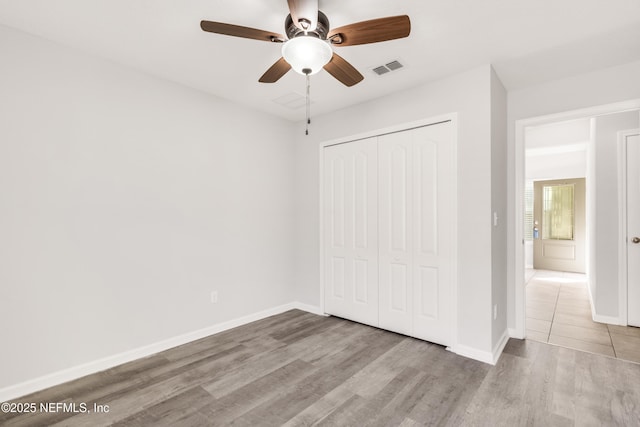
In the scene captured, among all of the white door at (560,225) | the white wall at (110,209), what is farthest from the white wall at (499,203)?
the white door at (560,225)

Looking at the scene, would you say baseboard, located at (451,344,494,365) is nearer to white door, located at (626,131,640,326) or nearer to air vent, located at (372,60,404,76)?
white door, located at (626,131,640,326)

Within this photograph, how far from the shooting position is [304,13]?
1.63 metres

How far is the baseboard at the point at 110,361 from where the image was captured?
7.24 feet

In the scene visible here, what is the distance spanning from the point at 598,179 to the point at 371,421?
4.09 meters

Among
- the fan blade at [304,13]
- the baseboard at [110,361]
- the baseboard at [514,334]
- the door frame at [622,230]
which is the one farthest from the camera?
the door frame at [622,230]

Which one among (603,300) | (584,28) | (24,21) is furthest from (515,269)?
(24,21)

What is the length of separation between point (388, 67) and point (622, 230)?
137 inches

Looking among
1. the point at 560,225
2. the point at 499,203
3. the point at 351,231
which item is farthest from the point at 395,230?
the point at 560,225

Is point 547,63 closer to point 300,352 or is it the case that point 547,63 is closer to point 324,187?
point 324,187

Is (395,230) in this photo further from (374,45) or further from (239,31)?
(239,31)

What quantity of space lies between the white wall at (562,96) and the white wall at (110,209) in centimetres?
298

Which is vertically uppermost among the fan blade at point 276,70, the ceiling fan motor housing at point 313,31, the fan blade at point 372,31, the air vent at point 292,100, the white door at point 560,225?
the air vent at point 292,100

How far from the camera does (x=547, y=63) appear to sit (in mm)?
2678

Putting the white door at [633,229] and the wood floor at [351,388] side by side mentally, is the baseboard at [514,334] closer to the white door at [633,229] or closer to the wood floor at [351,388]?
the wood floor at [351,388]
